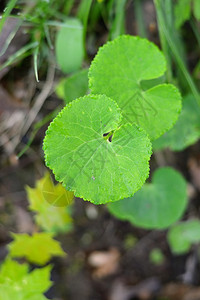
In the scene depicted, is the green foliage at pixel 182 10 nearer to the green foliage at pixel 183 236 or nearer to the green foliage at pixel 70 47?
the green foliage at pixel 70 47

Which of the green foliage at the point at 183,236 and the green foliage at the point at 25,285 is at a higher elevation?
the green foliage at the point at 25,285

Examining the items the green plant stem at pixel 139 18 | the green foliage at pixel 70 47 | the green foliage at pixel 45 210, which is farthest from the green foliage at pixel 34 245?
the green plant stem at pixel 139 18

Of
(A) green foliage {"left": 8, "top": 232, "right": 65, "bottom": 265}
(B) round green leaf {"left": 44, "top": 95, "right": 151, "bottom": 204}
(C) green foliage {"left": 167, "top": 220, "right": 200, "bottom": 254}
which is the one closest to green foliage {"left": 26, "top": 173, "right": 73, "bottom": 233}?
(A) green foliage {"left": 8, "top": 232, "right": 65, "bottom": 265}

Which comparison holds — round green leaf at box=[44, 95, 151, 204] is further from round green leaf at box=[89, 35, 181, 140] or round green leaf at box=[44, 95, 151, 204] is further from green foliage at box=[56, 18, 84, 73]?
green foliage at box=[56, 18, 84, 73]

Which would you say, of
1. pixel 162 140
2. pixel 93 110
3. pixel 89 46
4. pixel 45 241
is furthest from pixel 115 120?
pixel 89 46

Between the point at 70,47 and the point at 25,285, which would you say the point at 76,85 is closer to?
the point at 70,47

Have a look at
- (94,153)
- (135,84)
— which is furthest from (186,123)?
(94,153)

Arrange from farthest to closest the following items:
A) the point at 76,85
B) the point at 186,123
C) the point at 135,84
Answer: the point at 186,123
the point at 76,85
the point at 135,84
